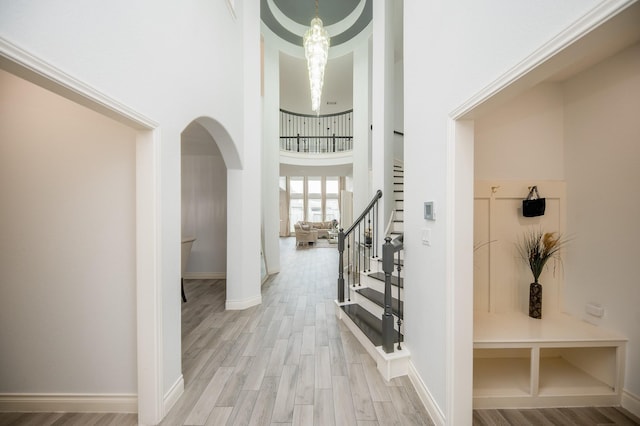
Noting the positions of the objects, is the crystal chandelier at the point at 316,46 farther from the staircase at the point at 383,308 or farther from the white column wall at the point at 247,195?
the staircase at the point at 383,308

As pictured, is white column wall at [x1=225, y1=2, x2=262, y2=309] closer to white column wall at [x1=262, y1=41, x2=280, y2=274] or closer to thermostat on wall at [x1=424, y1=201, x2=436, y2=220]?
white column wall at [x1=262, y1=41, x2=280, y2=274]

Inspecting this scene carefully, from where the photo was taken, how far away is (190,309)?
3.63 m

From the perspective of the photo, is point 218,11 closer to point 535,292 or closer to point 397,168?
point 397,168

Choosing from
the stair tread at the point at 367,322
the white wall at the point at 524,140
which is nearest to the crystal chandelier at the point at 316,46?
the white wall at the point at 524,140

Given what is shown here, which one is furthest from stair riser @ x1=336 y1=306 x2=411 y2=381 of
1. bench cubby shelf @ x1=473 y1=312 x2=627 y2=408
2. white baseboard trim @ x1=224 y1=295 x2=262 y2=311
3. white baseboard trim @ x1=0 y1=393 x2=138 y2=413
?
white baseboard trim @ x1=224 y1=295 x2=262 y2=311

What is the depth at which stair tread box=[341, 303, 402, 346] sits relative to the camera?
238 cm

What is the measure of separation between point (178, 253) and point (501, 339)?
2.59 meters

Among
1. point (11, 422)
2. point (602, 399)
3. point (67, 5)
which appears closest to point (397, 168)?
point (602, 399)

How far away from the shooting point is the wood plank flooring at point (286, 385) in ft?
5.57

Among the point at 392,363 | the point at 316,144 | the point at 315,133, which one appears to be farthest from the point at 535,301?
the point at 315,133

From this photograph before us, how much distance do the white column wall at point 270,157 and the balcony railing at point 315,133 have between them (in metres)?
3.45

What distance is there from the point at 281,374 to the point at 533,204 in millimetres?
2701

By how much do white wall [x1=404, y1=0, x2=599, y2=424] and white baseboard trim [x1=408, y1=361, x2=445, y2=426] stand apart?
0.05 m

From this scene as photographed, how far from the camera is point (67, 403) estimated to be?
→ 1821 mm
